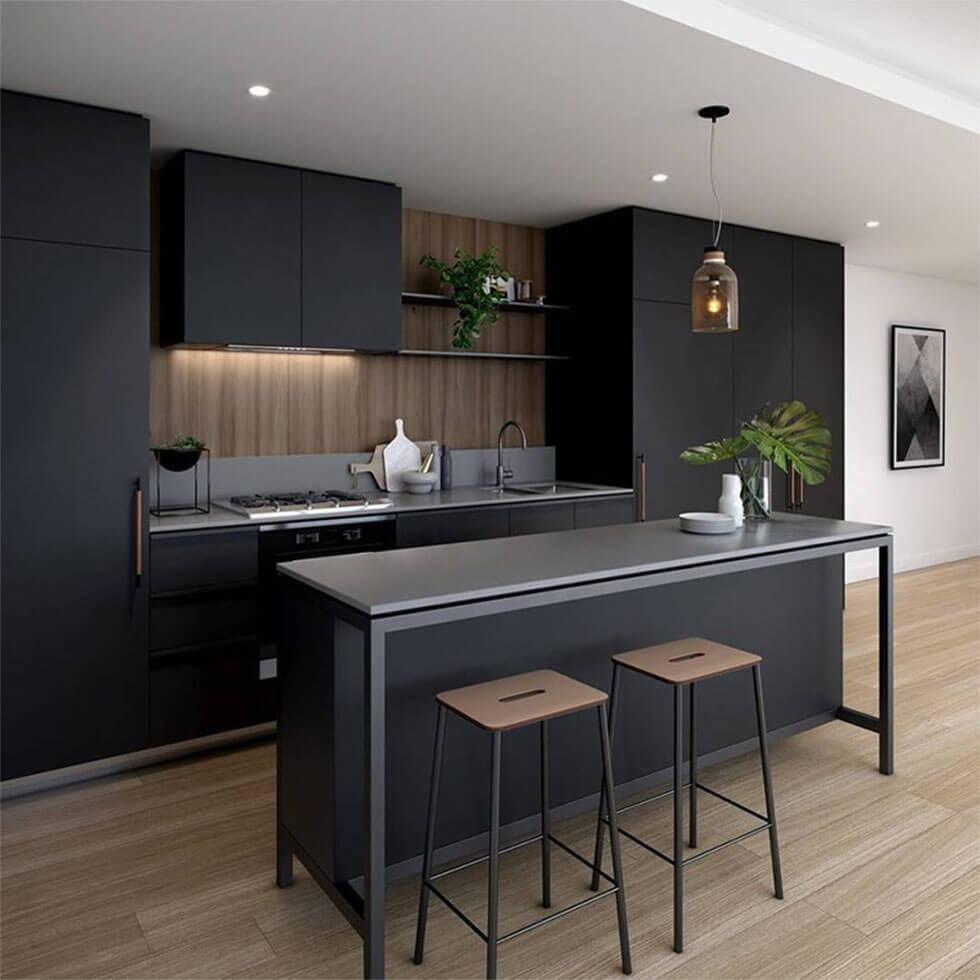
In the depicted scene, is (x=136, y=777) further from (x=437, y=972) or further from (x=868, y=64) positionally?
(x=868, y=64)

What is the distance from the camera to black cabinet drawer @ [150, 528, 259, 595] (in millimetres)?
3406

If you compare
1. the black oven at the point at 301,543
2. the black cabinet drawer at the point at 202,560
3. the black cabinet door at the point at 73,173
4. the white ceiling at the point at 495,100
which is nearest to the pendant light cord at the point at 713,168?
the white ceiling at the point at 495,100

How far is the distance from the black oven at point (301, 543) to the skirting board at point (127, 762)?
0.27 metres

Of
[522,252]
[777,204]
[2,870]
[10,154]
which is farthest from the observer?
[522,252]

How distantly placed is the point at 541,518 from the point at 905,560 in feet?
15.1

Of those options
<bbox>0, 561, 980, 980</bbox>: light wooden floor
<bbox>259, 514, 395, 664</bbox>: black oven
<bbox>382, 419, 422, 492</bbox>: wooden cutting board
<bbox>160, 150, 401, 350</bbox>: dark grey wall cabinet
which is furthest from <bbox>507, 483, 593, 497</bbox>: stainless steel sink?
<bbox>0, 561, 980, 980</bbox>: light wooden floor

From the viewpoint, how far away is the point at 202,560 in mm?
3494

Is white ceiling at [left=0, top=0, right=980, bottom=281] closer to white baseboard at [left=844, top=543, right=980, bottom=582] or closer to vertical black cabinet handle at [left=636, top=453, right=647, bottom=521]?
vertical black cabinet handle at [left=636, top=453, right=647, bottom=521]

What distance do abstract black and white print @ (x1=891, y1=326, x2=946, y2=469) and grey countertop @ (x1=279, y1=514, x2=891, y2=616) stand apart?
466 centimetres

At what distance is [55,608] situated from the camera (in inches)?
126

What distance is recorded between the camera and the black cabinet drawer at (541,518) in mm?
4379

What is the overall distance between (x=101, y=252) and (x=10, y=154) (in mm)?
418

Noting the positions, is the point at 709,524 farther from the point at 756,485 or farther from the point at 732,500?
the point at 756,485

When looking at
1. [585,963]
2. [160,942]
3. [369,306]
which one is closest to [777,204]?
[369,306]
